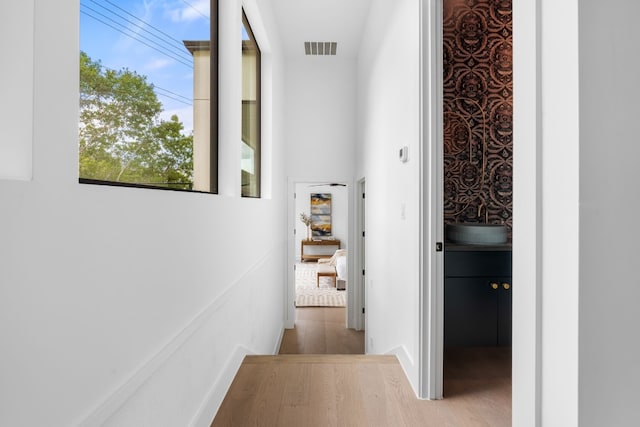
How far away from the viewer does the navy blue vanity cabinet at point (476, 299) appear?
2686mm

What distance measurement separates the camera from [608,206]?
824 millimetres

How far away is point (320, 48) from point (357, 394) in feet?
13.7

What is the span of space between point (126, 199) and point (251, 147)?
2.35 metres

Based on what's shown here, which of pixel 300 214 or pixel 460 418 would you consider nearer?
pixel 460 418

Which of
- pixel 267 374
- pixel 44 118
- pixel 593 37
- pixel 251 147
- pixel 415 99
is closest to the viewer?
pixel 44 118

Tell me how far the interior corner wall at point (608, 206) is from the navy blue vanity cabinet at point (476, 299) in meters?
1.85

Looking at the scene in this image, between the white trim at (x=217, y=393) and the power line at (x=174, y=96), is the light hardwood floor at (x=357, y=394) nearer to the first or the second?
the white trim at (x=217, y=393)

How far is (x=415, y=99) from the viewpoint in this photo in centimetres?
201

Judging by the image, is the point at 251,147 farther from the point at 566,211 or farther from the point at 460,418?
the point at 566,211

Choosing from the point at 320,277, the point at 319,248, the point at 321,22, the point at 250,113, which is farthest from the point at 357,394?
the point at 319,248

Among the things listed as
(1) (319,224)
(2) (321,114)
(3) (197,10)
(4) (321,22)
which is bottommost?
(1) (319,224)

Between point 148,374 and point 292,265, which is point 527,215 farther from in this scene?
point 292,265

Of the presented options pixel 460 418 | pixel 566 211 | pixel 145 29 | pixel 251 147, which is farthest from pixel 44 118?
pixel 251 147

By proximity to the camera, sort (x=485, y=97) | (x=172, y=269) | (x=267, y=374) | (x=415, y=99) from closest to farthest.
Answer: (x=172, y=269) → (x=415, y=99) → (x=267, y=374) → (x=485, y=97)
